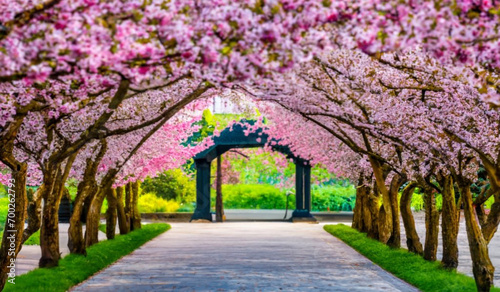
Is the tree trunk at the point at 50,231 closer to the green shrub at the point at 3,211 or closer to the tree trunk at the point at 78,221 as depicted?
the tree trunk at the point at 78,221

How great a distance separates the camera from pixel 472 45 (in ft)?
28.5

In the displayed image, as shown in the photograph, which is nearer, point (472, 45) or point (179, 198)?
point (472, 45)

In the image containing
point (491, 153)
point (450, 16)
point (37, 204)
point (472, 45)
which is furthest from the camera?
point (37, 204)

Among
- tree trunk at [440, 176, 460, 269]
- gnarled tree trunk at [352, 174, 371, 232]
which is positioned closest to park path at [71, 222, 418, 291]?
tree trunk at [440, 176, 460, 269]

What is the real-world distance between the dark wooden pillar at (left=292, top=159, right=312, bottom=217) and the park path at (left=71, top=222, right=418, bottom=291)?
19.1m

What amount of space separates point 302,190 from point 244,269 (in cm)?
3111

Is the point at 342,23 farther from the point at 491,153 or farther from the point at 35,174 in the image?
the point at 35,174

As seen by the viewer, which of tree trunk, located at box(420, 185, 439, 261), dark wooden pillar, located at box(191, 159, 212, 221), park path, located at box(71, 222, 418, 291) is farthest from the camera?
dark wooden pillar, located at box(191, 159, 212, 221)

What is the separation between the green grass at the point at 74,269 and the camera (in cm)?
1550

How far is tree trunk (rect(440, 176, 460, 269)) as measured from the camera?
18891 millimetres

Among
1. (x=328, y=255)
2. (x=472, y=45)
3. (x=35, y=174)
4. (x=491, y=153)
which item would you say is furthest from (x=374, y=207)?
(x=472, y=45)

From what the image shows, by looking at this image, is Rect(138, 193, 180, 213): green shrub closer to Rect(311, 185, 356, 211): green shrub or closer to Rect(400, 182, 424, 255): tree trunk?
Rect(311, 185, 356, 211): green shrub

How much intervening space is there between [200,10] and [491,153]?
951cm

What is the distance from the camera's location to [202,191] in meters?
50.7
